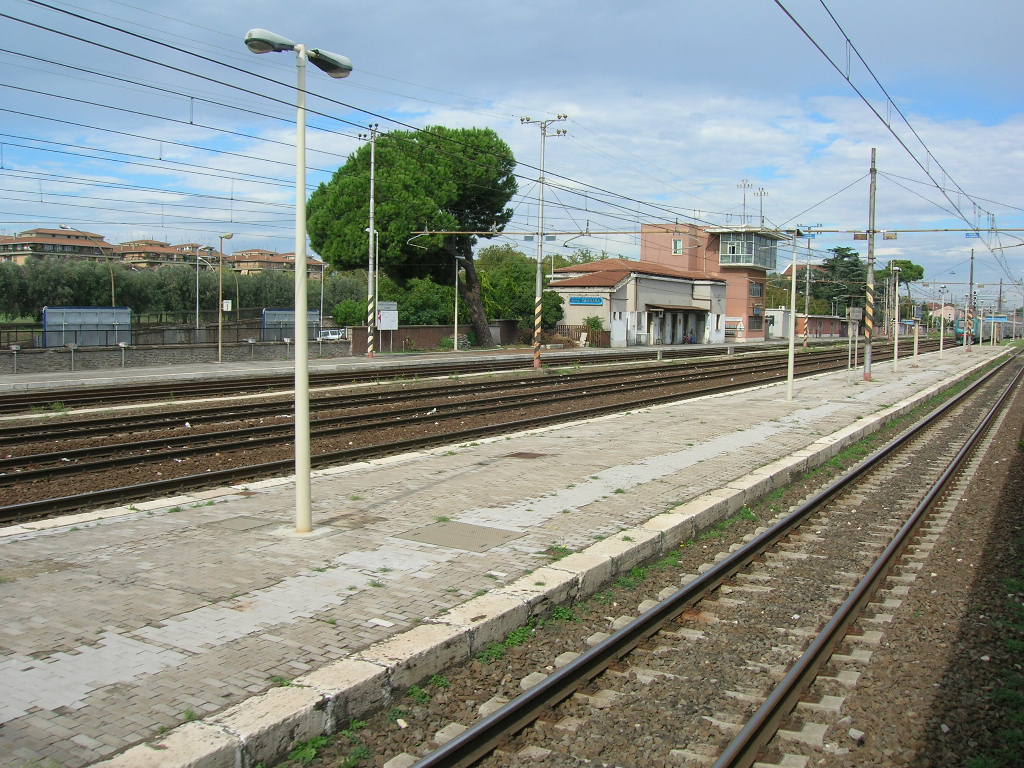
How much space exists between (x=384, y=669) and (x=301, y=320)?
3.61 metres

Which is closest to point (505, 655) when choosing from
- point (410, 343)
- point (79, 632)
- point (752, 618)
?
point (752, 618)

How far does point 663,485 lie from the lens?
10.1 meters

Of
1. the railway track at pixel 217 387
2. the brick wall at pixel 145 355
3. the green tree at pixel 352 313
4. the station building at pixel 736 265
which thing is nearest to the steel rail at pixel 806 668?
the railway track at pixel 217 387

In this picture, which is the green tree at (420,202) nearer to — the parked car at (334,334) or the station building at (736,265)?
the parked car at (334,334)

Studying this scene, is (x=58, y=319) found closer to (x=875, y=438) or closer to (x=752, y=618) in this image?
(x=875, y=438)

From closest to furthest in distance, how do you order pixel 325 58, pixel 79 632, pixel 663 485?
pixel 79 632
pixel 325 58
pixel 663 485

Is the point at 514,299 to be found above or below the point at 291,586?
above

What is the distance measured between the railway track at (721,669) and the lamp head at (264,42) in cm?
519

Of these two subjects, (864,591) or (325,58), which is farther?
(325,58)

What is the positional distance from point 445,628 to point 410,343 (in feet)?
151

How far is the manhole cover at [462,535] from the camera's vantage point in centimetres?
731

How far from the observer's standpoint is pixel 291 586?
19.8 feet

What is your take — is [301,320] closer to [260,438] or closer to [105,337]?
[260,438]

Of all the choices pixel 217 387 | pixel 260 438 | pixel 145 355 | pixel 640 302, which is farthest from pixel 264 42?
pixel 640 302
